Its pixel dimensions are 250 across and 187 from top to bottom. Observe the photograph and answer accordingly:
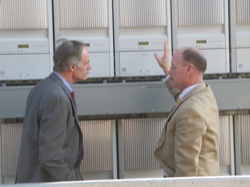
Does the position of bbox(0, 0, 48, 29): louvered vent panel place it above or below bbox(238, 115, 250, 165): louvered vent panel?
above

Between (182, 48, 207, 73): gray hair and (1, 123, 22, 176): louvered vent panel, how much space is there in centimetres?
126

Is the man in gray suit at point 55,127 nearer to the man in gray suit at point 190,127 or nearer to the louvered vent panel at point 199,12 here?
the man in gray suit at point 190,127

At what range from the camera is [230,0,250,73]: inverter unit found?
145 inches

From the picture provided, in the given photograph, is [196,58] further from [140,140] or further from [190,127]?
[140,140]

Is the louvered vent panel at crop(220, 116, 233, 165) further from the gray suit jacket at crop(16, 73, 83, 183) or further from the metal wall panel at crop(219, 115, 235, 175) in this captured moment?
the gray suit jacket at crop(16, 73, 83, 183)

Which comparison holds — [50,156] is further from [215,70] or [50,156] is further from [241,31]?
[241,31]

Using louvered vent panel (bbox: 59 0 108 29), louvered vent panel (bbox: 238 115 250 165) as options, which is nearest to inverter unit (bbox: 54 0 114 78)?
louvered vent panel (bbox: 59 0 108 29)

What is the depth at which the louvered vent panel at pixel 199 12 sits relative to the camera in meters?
3.65

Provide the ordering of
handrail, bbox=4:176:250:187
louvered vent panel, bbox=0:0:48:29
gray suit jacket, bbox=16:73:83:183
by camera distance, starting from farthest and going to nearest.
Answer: louvered vent panel, bbox=0:0:48:29
gray suit jacket, bbox=16:73:83:183
handrail, bbox=4:176:250:187

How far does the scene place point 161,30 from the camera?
3.65 m

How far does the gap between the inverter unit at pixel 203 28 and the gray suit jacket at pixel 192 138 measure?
25.0 inches

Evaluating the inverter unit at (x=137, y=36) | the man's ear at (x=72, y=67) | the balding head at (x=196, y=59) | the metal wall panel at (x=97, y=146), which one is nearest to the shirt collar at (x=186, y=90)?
the balding head at (x=196, y=59)

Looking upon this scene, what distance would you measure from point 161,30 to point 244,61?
1.99 feet

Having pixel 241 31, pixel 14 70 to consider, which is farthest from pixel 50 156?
pixel 241 31
